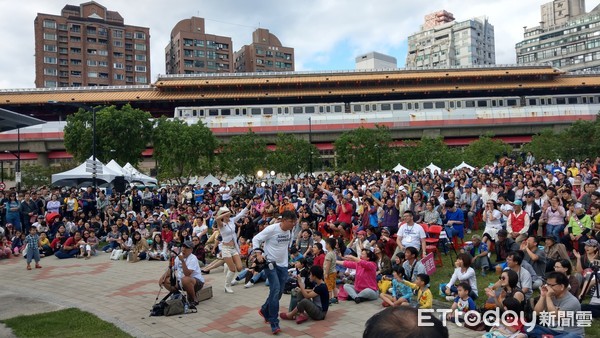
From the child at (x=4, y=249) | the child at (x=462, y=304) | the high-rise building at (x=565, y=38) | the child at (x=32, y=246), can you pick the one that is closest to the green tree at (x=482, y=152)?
the child at (x=4, y=249)

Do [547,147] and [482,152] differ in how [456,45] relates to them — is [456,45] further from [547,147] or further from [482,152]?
[547,147]

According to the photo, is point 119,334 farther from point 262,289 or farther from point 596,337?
point 596,337

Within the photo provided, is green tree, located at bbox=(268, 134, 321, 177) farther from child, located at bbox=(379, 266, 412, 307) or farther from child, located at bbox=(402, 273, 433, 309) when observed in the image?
child, located at bbox=(402, 273, 433, 309)

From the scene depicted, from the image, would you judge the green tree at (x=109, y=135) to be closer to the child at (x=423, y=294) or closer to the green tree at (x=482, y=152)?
the green tree at (x=482, y=152)

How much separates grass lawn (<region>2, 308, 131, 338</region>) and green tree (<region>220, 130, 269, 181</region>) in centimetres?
3634

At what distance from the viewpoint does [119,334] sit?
8.19 metres

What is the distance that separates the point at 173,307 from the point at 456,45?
455ft

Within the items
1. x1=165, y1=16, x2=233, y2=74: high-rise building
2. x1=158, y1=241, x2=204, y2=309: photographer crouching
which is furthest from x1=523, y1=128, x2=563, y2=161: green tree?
x1=165, y1=16, x2=233, y2=74: high-rise building

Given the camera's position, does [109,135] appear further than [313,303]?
Yes

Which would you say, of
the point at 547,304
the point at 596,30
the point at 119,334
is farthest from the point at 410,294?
the point at 596,30

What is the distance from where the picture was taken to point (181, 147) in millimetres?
44250

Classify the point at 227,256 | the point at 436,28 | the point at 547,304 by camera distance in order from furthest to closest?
the point at 436,28 < the point at 227,256 < the point at 547,304

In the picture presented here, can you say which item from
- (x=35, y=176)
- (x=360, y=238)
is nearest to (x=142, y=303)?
(x=360, y=238)

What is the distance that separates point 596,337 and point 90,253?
16089 millimetres
